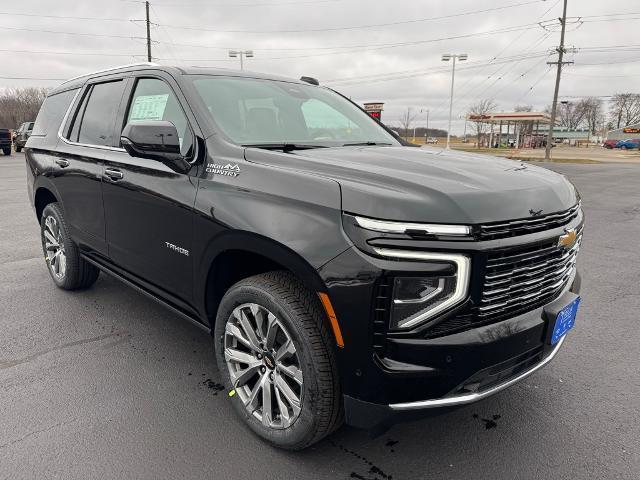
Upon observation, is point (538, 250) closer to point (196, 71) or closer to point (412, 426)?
point (412, 426)

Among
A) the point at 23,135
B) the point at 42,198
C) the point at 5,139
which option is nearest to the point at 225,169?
the point at 42,198

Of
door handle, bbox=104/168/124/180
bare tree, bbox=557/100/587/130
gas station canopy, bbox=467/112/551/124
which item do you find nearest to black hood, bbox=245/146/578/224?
door handle, bbox=104/168/124/180

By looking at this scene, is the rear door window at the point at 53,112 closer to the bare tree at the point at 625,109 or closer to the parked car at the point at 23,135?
the parked car at the point at 23,135

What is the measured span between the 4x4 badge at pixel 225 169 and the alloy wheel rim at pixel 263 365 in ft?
2.20

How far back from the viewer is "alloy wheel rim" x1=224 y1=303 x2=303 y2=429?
90.8 inches

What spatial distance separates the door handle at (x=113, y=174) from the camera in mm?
3289

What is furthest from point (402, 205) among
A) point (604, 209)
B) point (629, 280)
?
point (604, 209)

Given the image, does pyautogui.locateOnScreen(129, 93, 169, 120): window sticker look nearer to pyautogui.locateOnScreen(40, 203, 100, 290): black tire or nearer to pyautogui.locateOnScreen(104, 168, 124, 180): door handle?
pyautogui.locateOnScreen(104, 168, 124, 180): door handle

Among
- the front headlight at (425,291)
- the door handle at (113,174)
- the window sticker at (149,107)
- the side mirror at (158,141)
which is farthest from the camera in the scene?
the door handle at (113,174)

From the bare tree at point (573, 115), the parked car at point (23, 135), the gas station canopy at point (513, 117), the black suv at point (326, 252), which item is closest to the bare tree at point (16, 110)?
the parked car at point (23, 135)

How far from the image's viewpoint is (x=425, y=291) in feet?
6.18

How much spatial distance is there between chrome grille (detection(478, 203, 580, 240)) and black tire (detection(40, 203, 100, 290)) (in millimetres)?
3632

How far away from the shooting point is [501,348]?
200 cm

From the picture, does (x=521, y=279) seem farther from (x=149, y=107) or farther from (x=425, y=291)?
(x=149, y=107)
